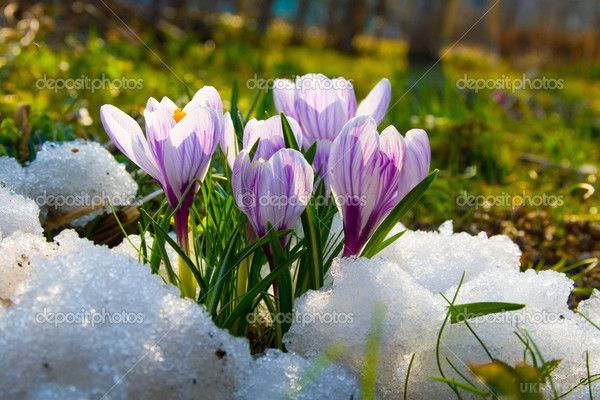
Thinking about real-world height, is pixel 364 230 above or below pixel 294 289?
above

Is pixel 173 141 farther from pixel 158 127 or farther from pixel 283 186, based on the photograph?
pixel 283 186

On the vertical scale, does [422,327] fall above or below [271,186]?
below

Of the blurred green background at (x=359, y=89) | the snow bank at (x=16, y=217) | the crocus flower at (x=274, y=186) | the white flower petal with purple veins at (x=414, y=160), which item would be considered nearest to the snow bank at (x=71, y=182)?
the snow bank at (x=16, y=217)

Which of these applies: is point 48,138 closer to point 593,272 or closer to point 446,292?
point 446,292

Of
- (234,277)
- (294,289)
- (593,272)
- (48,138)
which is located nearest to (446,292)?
(294,289)

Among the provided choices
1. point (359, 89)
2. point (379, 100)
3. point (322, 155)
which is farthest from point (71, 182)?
point (359, 89)
